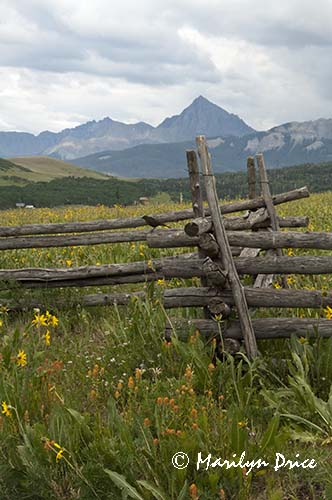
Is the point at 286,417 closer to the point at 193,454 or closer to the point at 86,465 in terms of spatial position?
the point at 193,454

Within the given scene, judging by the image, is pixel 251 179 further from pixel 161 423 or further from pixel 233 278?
pixel 161 423

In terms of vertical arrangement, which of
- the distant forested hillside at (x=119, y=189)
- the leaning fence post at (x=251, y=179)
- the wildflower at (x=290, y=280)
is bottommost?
the distant forested hillside at (x=119, y=189)

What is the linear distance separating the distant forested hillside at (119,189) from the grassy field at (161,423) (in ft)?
305

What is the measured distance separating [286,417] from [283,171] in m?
136

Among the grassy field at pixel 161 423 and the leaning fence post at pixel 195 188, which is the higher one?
the leaning fence post at pixel 195 188

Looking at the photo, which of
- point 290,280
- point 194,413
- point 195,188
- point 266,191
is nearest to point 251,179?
point 266,191

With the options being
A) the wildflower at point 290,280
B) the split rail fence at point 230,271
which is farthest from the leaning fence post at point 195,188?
the wildflower at point 290,280

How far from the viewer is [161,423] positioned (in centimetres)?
334

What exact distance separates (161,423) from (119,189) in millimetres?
93133

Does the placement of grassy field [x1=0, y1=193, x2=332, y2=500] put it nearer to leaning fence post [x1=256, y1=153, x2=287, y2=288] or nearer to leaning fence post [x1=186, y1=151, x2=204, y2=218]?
leaning fence post [x1=186, y1=151, x2=204, y2=218]

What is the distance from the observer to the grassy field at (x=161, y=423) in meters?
3.13

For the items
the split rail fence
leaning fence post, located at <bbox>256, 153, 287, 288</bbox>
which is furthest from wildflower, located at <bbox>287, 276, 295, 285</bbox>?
the split rail fence

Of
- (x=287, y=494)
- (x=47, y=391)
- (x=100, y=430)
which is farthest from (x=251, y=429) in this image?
(x=47, y=391)

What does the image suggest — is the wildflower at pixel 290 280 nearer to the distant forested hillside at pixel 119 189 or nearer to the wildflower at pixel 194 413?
the wildflower at pixel 194 413
